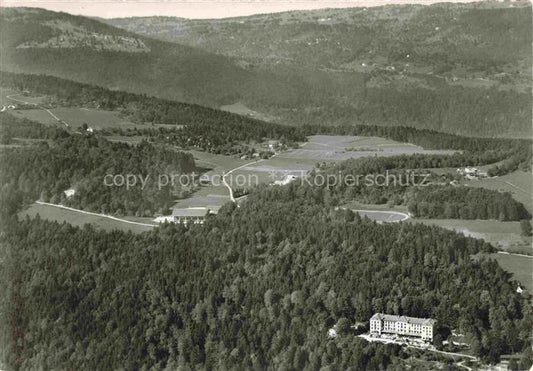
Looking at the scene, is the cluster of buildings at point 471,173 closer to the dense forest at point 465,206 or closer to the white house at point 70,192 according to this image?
the dense forest at point 465,206

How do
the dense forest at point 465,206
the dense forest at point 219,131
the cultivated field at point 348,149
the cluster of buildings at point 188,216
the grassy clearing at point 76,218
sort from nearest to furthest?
the cluster of buildings at point 188,216, the grassy clearing at point 76,218, the dense forest at point 465,206, the dense forest at point 219,131, the cultivated field at point 348,149

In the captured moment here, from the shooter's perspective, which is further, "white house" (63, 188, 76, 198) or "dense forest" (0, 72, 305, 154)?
"dense forest" (0, 72, 305, 154)

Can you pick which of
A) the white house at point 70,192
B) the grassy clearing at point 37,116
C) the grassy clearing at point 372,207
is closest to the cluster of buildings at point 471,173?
the grassy clearing at point 372,207

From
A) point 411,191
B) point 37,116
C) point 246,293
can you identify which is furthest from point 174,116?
point 246,293

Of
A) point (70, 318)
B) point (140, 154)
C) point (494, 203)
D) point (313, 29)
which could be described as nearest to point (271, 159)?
point (140, 154)

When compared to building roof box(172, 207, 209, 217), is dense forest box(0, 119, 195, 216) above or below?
above

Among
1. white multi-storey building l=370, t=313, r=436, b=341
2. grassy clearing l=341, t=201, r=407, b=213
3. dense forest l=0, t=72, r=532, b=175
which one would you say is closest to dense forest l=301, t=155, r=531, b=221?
grassy clearing l=341, t=201, r=407, b=213

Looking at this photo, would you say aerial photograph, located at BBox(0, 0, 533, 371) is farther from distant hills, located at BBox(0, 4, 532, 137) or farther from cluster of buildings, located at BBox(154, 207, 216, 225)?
distant hills, located at BBox(0, 4, 532, 137)

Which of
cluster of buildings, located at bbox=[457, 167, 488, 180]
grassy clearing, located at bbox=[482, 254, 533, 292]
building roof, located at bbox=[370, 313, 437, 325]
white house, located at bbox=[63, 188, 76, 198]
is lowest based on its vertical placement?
building roof, located at bbox=[370, 313, 437, 325]
